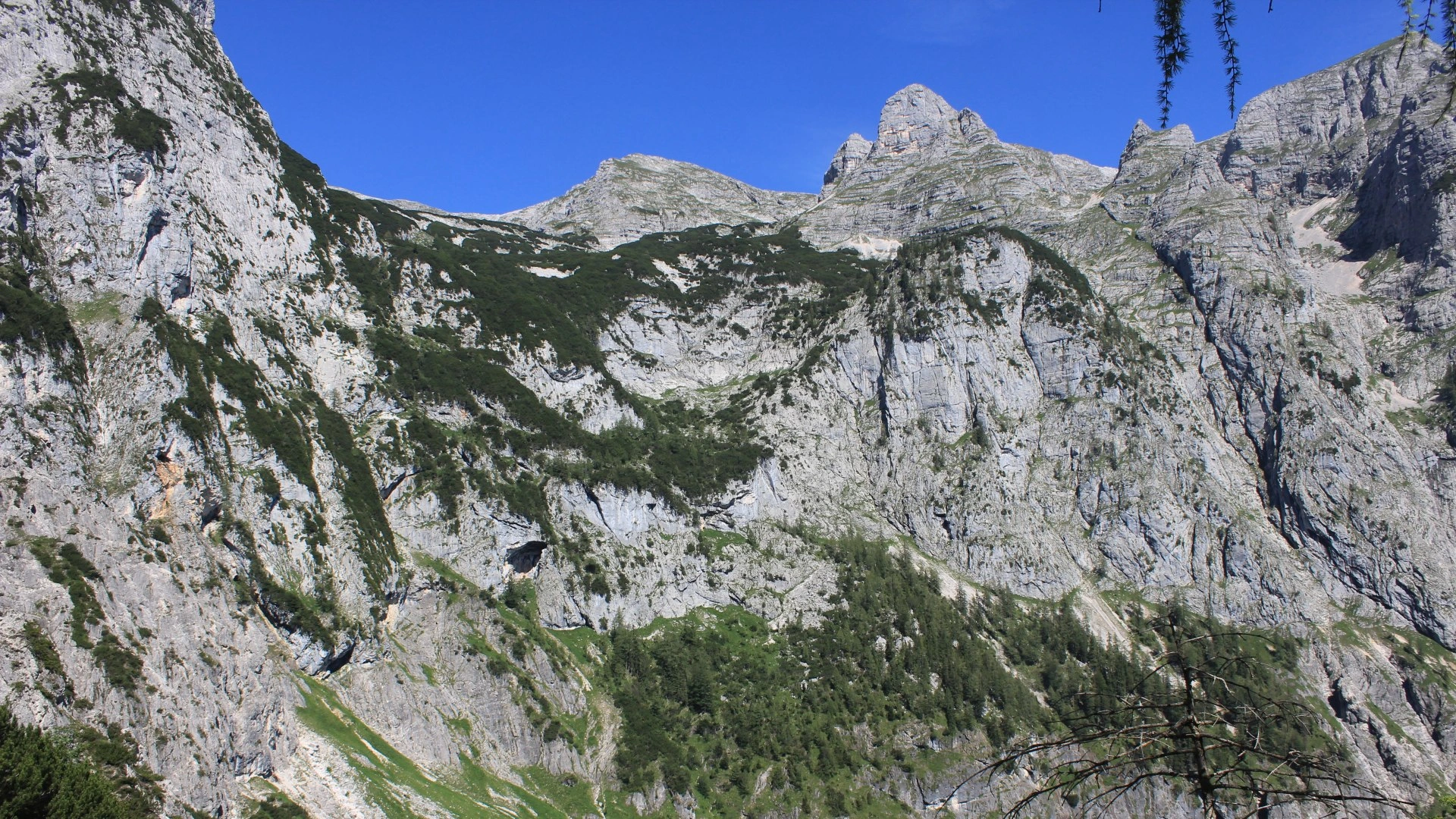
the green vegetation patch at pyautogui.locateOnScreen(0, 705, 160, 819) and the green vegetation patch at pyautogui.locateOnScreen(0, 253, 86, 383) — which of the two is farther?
the green vegetation patch at pyautogui.locateOnScreen(0, 253, 86, 383)

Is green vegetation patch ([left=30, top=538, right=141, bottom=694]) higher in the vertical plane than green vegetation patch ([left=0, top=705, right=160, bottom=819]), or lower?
higher

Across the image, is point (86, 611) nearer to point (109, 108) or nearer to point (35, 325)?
point (35, 325)

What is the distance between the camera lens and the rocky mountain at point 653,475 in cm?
6425

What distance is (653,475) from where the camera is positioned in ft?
382

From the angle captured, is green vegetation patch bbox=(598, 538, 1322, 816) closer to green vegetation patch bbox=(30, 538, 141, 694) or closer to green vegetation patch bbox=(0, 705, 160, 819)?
green vegetation patch bbox=(30, 538, 141, 694)

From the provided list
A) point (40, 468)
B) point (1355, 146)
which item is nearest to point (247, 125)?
point (40, 468)

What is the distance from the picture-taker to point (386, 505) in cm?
9188

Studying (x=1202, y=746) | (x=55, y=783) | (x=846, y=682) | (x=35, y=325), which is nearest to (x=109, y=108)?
(x=35, y=325)

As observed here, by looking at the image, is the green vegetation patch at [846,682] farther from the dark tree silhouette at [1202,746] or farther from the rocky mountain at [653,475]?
the dark tree silhouette at [1202,746]

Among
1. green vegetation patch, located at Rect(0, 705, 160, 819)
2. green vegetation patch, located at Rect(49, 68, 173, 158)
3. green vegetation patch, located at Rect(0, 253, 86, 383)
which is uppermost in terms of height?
green vegetation patch, located at Rect(49, 68, 173, 158)

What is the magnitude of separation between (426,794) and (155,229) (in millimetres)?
59292

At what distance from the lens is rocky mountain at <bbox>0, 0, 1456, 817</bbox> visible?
211ft

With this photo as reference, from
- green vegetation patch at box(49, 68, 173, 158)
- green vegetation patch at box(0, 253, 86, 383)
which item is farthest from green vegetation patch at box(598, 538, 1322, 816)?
green vegetation patch at box(49, 68, 173, 158)

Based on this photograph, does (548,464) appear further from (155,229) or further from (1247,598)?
(1247,598)
